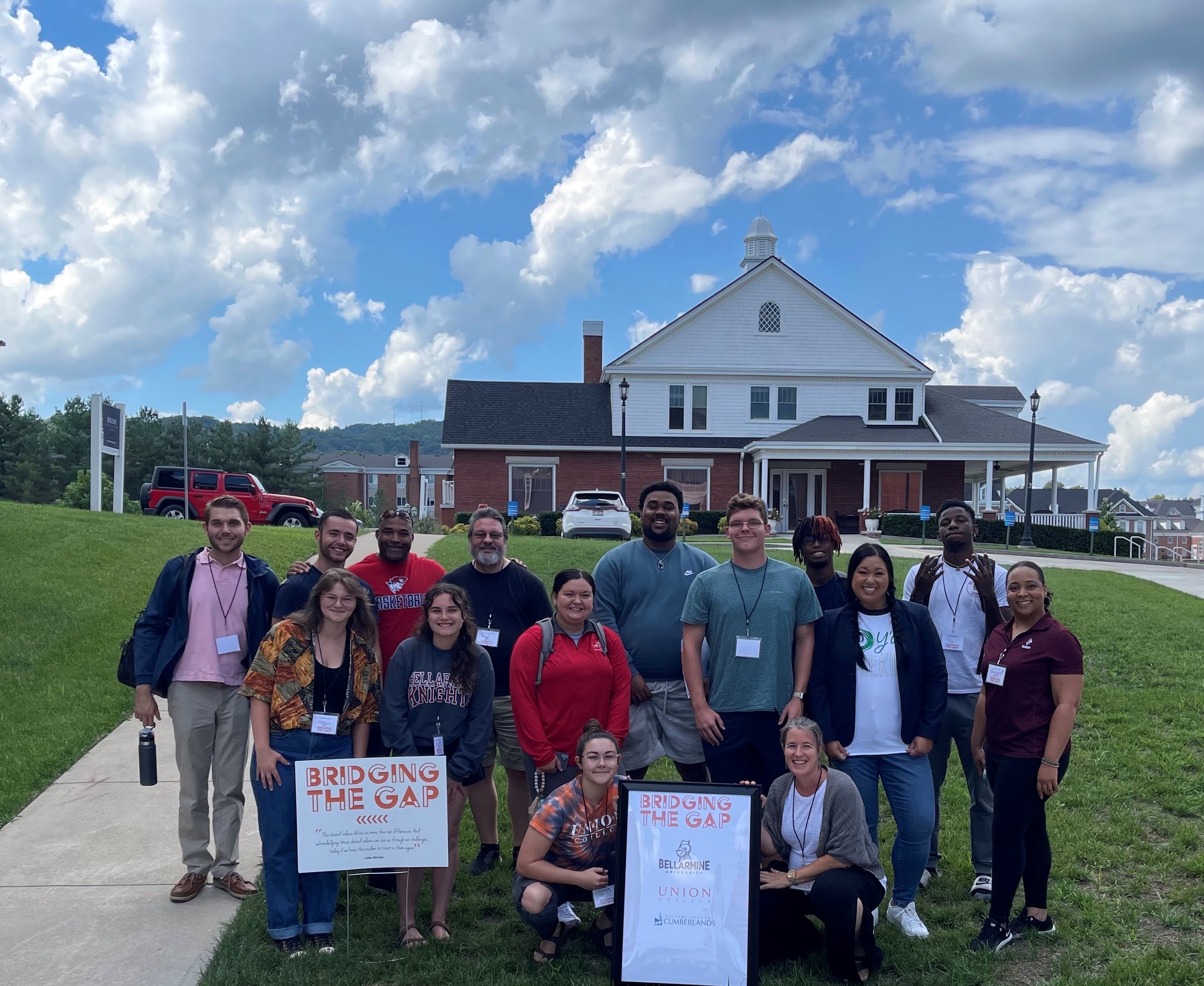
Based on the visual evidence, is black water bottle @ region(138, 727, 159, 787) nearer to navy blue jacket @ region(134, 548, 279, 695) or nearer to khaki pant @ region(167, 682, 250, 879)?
khaki pant @ region(167, 682, 250, 879)

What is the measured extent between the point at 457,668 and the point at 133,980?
1907 millimetres

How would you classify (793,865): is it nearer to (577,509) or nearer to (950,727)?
(950,727)

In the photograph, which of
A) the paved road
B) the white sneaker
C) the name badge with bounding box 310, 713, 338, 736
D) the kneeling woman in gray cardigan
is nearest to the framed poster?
the kneeling woman in gray cardigan

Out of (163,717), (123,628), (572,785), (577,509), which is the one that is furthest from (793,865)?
(577,509)

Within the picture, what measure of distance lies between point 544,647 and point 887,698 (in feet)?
5.45

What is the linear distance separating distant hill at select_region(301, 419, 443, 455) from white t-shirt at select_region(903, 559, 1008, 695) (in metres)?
122

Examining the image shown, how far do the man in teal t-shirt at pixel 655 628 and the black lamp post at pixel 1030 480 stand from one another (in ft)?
71.6

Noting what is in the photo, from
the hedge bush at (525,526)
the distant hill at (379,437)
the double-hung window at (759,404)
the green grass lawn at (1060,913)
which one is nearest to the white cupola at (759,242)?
the double-hung window at (759,404)

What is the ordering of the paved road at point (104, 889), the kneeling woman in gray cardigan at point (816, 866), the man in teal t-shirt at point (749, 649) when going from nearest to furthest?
the kneeling woman in gray cardigan at point (816, 866), the paved road at point (104, 889), the man in teal t-shirt at point (749, 649)

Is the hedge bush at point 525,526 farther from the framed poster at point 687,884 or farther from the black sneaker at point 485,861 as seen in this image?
the framed poster at point 687,884

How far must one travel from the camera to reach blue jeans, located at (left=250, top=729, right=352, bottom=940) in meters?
4.49

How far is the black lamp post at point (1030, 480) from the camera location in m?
25.4

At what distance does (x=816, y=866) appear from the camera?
430cm

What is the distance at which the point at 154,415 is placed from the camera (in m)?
76.3
